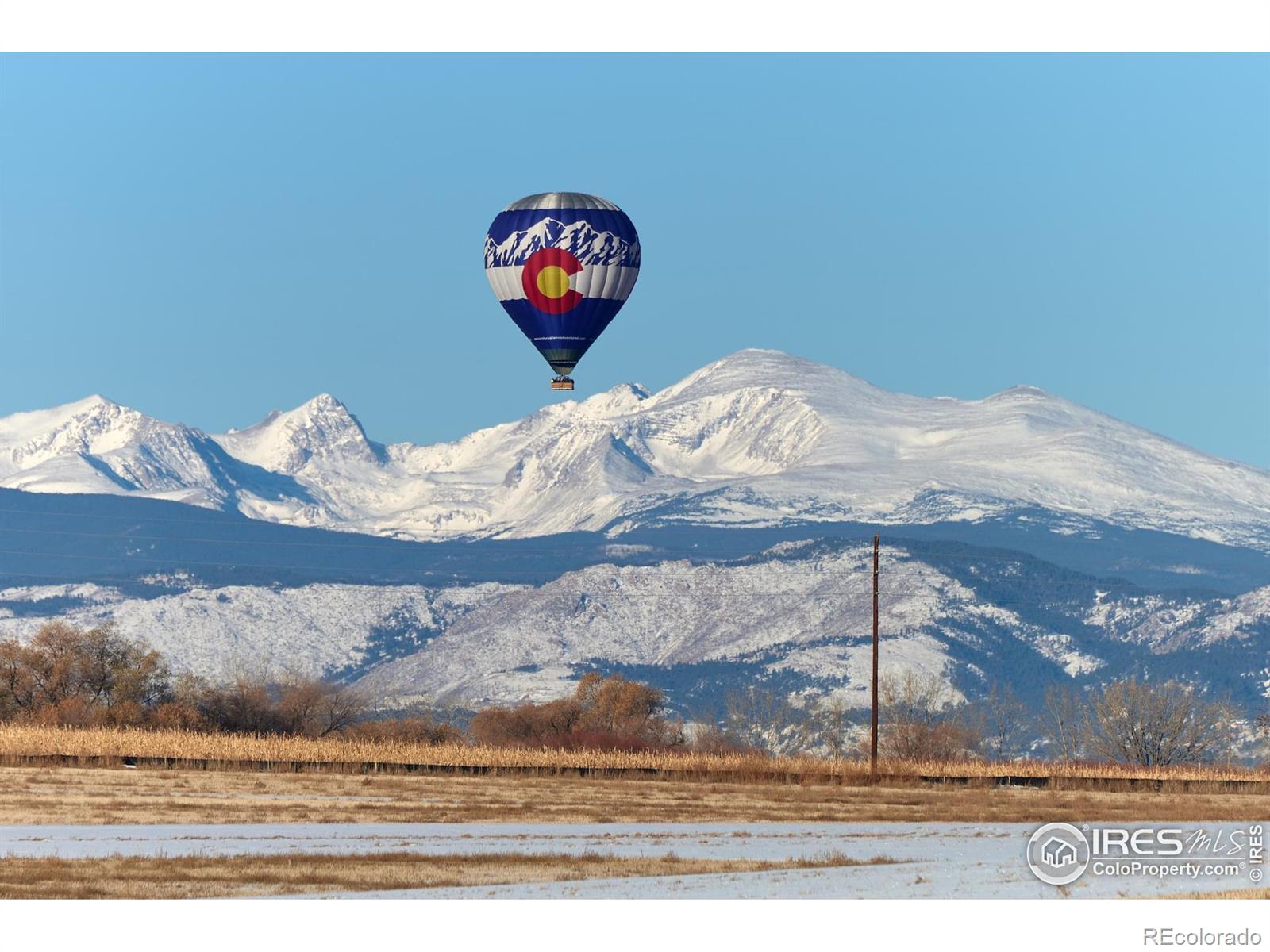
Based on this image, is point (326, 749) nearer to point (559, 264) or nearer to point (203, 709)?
point (559, 264)

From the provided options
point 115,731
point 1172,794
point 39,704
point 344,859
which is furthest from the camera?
point 39,704

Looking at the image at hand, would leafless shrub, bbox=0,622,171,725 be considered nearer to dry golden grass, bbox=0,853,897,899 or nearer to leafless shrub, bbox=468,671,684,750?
leafless shrub, bbox=468,671,684,750

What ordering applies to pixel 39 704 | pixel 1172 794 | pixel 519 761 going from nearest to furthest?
pixel 1172 794 → pixel 519 761 → pixel 39 704

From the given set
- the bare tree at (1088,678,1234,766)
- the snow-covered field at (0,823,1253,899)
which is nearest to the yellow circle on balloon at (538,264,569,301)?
the snow-covered field at (0,823,1253,899)

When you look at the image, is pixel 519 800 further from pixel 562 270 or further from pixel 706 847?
pixel 562 270

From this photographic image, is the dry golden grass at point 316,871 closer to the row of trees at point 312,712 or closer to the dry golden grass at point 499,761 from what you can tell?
the dry golden grass at point 499,761
